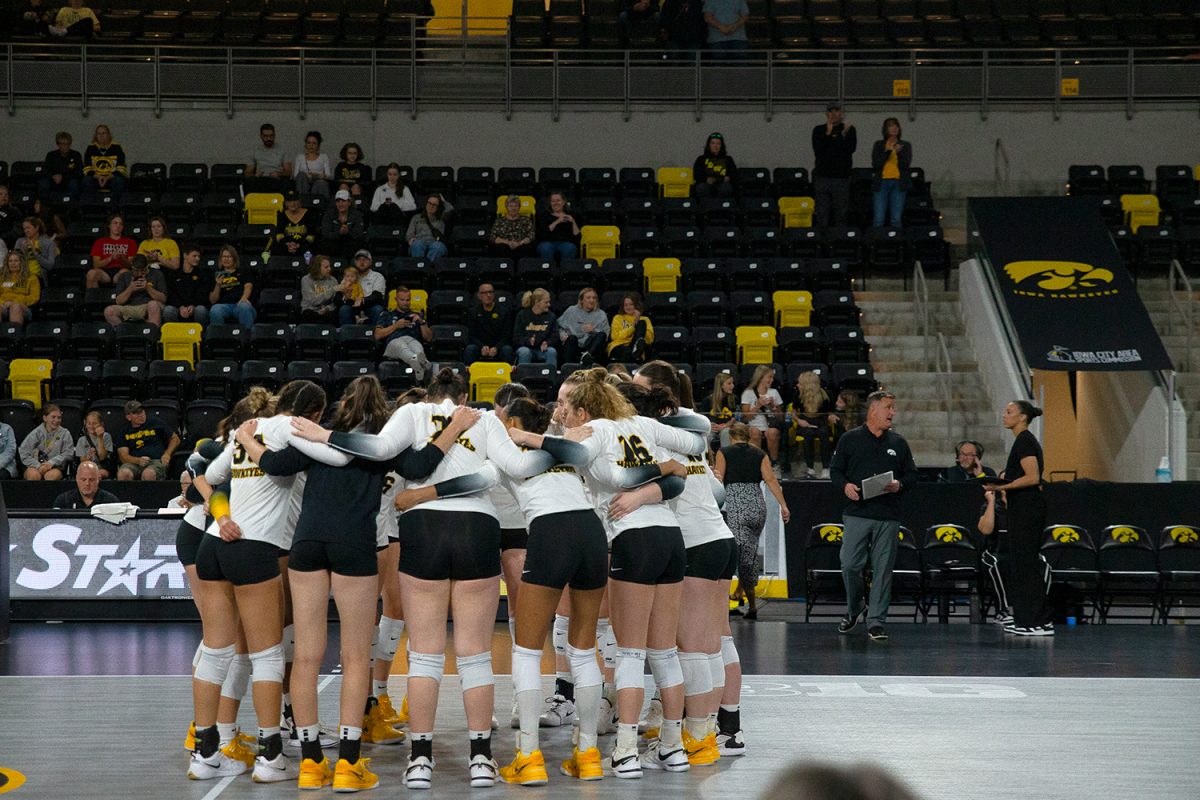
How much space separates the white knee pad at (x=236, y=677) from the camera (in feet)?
22.2

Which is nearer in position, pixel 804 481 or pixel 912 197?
pixel 804 481

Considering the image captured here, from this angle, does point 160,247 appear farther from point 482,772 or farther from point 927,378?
point 482,772

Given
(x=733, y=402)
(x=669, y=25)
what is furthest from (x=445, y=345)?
(x=669, y=25)

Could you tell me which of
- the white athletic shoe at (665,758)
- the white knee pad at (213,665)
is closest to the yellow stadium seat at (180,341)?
the white knee pad at (213,665)

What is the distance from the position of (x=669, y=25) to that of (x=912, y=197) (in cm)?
531

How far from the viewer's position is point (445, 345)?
16.1 meters

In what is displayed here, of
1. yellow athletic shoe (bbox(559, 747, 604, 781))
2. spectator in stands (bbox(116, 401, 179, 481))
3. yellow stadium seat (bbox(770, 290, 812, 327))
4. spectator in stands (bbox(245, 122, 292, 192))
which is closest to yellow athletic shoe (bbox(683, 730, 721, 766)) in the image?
yellow athletic shoe (bbox(559, 747, 604, 781))

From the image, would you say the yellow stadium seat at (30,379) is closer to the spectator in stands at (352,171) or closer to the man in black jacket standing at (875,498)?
the spectator in stands at (352,171)

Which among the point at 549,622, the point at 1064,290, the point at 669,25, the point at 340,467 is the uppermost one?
the point at 669,25

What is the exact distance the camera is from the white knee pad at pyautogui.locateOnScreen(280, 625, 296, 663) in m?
Answer: 6.94

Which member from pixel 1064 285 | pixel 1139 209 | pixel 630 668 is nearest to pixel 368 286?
pixel 1064 285

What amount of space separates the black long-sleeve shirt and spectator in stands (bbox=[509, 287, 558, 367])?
504cm

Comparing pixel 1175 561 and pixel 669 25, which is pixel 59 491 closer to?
pixel 1175 561

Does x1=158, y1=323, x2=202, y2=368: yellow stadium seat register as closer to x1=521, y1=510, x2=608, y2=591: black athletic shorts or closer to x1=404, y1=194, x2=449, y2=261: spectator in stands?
x1=404, y1=194, x2=449, y2=261: spectator in stands
